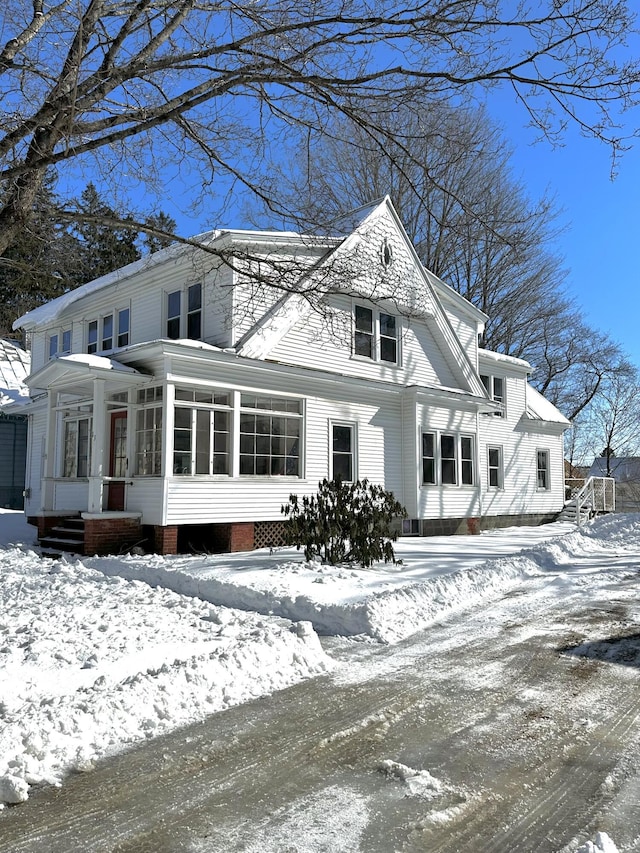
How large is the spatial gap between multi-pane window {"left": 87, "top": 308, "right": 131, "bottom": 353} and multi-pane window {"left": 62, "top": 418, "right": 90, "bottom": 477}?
6.98 ft

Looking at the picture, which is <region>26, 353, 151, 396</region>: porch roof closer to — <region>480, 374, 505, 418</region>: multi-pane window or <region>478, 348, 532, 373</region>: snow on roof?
<region>478, 348, 532, 373</region>: snow on roof

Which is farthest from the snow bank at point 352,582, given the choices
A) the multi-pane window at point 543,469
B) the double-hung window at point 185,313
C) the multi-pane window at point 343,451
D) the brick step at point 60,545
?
the multi-pane window at point 543,469

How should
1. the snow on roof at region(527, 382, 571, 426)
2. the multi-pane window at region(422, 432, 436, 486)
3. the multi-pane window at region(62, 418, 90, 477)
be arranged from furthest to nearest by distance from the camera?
the snow on roof at region(527, 382, 571, 426)
the multi-pane window at region(422, 432, 436, 486)
the multi-pane window at region(62, 418, 90, 477)

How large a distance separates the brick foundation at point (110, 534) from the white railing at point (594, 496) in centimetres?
1664

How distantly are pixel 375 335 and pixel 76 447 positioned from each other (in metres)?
7.99

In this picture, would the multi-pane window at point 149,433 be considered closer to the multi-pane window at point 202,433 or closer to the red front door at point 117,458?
the multi-pane window at point 202,433

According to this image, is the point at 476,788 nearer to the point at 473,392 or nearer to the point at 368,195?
the point at 473,392

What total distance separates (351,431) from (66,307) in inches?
345

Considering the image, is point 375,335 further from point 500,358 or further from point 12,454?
point 12,454

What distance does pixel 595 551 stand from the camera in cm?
1545

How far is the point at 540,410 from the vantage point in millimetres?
25625

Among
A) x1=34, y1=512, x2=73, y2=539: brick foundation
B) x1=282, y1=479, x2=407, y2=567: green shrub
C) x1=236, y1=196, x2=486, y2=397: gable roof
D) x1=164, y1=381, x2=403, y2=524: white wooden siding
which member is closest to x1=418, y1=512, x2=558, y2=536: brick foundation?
x1=164, y1=381, x2=403, y2=524: white wooden siding

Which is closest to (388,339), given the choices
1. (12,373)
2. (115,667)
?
(115,667)

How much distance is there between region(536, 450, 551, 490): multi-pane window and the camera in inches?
965
